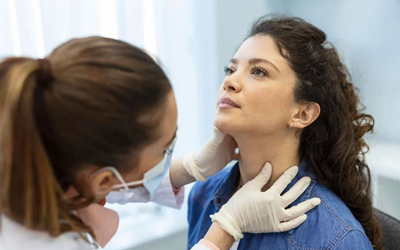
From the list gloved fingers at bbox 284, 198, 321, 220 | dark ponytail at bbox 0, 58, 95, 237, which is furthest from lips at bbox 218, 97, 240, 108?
dark ponytail at bbox 0, 58, 95, 237

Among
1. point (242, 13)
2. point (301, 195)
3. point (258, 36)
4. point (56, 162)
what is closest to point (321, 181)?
point (301, 195)

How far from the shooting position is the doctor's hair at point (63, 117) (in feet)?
2.01

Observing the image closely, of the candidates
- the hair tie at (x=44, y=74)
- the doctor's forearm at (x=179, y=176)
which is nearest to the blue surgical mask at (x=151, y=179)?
the hair tie at (x=44, y=74)

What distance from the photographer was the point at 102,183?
2.52 ft

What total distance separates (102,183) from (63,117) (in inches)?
7.6

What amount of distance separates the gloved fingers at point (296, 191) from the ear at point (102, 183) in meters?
0.55

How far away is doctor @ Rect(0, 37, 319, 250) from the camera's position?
619 millimetres

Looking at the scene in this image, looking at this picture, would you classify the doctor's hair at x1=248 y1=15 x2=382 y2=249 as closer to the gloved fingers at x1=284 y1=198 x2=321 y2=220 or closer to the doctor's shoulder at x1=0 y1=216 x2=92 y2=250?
the gloved fingers at x1=284 y1=198 x2=321 y2=220

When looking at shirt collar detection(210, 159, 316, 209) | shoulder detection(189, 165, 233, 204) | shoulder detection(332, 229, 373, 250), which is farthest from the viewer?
shoulder detection(189, 165, 233, 204)

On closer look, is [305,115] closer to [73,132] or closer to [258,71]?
[258,71]

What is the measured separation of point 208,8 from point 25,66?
1.42m

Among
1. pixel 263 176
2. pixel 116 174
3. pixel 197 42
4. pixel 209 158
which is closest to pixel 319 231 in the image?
pixel 263 176

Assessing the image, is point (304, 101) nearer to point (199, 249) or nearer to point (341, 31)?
point (199, 249)

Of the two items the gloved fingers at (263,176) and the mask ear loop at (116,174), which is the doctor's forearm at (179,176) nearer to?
the gloved fingers at (263,176)
